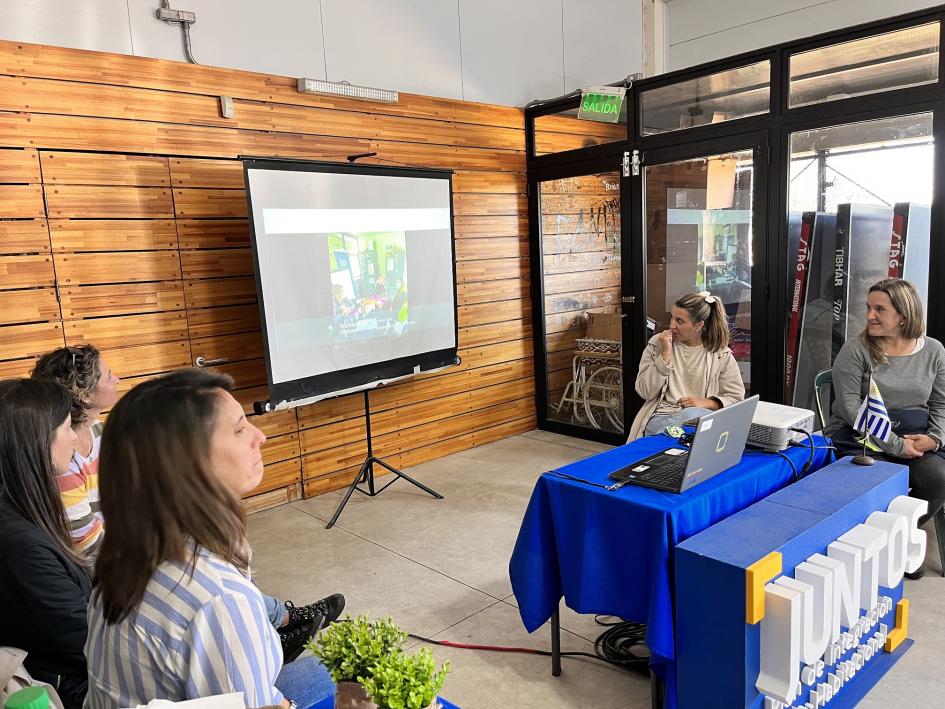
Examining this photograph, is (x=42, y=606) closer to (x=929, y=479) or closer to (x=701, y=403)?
(x=701, y=403)

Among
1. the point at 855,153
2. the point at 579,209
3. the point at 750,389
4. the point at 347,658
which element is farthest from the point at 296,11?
the point at 347,658

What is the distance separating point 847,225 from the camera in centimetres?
407

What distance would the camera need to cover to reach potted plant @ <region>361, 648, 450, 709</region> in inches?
47.7

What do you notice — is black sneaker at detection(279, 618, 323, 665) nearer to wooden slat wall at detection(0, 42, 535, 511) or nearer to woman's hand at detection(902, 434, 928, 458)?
wooden slat wall at detection(0, 42, 535, 511)

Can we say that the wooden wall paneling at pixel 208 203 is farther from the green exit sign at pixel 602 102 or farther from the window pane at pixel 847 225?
the window pane at pixel 847 225

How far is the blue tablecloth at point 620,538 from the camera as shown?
1990mm

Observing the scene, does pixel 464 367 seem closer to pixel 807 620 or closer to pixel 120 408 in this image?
pixel 807 620

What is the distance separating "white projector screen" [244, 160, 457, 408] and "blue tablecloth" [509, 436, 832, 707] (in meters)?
2.01

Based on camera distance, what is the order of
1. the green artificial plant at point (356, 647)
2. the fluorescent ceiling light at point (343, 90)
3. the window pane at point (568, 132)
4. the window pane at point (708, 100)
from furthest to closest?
the window pane at point (568, 132), the window pane at point (708, 100), the fluorescent ceiling light at point (343, 90), the green artificial plant at point (356, 647)

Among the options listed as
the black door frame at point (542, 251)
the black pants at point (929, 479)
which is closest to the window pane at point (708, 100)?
the black door frame at point (542, 251)

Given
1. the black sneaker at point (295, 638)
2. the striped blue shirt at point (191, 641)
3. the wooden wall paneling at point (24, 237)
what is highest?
the wooden wall paneling at point (24, 237)

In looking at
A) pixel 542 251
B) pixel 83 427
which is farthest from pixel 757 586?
pixel 542 251

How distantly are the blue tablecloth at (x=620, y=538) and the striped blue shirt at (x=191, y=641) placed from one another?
1.24m

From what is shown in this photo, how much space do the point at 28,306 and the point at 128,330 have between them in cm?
47
